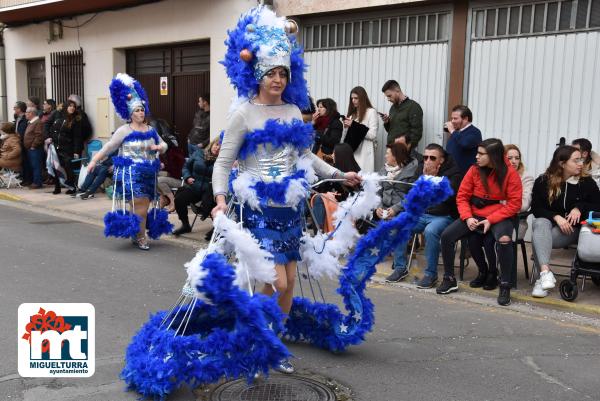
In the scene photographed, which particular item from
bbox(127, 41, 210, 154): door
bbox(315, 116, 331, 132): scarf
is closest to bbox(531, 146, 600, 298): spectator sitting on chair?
bbox(315, 116, 331, 132): scarf

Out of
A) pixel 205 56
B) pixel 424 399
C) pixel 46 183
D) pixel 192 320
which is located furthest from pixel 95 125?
pixel 424 399

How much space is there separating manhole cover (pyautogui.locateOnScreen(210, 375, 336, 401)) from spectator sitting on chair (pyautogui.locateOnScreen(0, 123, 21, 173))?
1306cm

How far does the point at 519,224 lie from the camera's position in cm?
684

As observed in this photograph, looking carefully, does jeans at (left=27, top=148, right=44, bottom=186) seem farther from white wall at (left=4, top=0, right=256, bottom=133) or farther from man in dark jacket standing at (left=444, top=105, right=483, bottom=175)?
man in dark jacket standing at (left=444, top=105, right=483, bottom=175)

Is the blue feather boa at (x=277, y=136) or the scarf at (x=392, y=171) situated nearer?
the blue feather boa at (x=277, y=136)

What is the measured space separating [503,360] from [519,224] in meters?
2.44

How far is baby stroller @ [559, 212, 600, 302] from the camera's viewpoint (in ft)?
20.0

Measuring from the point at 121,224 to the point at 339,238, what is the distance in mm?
4368

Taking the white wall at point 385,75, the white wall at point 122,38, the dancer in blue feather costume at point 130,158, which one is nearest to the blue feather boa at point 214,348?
the dancer in blue feather costume at point 130,158

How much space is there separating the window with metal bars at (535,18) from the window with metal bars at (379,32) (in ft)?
2.03

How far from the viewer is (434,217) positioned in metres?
7.09

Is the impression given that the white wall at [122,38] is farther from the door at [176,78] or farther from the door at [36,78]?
the door at [176,78]

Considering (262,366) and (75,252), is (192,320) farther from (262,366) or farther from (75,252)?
(75,252)

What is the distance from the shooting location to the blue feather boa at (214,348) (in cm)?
341
